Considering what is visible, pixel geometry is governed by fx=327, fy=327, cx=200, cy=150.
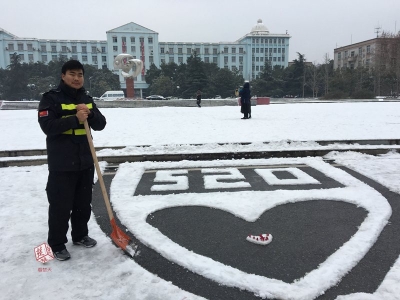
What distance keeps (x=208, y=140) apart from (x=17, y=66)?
209ft

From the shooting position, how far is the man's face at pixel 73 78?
319 centimetres

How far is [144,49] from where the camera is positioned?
8700 cm

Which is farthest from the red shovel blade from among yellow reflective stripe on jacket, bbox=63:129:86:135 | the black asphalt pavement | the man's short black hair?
the man's short black hair

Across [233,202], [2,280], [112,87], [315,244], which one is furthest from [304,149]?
[112,87]

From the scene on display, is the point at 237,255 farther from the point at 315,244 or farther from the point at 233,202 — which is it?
the point at 233,202

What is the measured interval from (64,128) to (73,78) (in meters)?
0.53

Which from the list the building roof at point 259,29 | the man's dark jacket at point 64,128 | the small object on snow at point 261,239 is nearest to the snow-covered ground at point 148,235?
the small object on snow at point 261,239

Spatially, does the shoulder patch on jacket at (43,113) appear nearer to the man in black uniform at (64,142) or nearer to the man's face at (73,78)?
the man in black uniform at (64,142)

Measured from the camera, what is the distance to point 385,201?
4.78 metres

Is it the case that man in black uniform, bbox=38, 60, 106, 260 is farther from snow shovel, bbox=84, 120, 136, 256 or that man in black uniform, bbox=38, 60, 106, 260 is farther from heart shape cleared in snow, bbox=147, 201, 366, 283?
heart shape cleared in snow, bbox=147, 201, 366, 283

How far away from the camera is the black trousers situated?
10.5 feet

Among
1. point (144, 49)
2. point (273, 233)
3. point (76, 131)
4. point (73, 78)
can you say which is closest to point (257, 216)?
point (273, 233)

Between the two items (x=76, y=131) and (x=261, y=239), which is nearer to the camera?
(x=76, y=131)

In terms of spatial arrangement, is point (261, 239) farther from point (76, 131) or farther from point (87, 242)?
point (76, 131)
